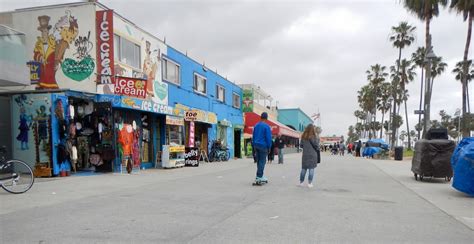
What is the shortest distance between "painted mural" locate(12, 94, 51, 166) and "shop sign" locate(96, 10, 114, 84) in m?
2.32

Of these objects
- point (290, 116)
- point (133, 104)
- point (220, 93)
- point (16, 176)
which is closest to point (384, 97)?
point (290, 116)

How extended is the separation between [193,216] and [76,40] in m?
10.6

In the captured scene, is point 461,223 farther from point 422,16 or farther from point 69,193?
point 422,16

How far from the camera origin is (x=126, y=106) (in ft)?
47.6

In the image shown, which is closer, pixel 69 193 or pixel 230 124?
pixel 69 193

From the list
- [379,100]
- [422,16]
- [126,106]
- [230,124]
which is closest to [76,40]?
[126,106]

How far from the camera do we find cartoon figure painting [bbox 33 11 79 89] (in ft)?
47.2

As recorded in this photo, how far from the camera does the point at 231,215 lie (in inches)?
252

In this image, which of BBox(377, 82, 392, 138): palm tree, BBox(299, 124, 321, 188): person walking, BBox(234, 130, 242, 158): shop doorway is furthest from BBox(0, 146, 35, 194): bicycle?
BBox(377, 82, 392, 138): palm tree

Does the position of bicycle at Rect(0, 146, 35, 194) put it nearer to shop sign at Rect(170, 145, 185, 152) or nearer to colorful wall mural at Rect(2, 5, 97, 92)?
colorful wall mural at Rect(2, 5, 97, 92)

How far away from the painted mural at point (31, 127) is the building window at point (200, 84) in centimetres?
1148

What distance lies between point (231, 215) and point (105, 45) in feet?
33.6

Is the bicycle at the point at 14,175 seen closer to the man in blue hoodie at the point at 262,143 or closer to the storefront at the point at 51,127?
the storefront at the point at 51,127

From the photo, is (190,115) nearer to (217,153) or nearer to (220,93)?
(217,153)
